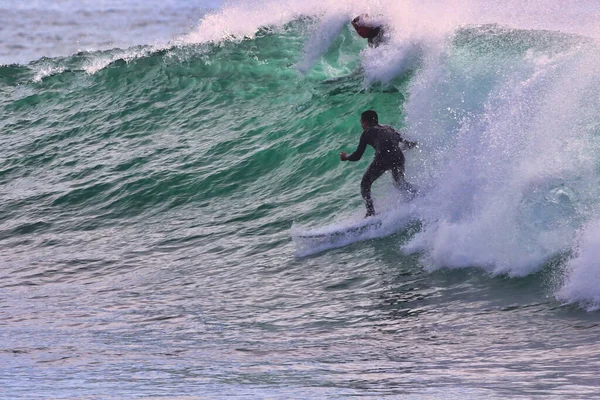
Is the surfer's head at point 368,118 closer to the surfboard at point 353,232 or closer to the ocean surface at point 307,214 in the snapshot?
the ocean surface at point 307,214

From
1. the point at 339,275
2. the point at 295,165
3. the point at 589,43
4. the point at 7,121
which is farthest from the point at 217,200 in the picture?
the point at 7,121

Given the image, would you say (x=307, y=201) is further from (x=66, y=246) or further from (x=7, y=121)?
(x=7, y=121)

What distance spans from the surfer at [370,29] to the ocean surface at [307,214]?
6.7 inches

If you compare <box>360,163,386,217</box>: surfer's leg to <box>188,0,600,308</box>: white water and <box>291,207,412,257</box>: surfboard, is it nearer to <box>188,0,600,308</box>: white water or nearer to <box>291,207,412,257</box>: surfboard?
<box>291,207,412,257</box>: surfboard

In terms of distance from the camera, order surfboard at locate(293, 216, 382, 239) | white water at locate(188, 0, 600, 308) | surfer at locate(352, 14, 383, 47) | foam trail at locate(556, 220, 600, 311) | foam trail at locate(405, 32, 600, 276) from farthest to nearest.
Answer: surfer at locate(352, 14, 383, 47)
surfboard at locate(293, 216, 382, 239)
foam trail at locate(405, 32, 600, 276)
white water at locate(188, 0, 600, 308)
foam trail at locate(556, 220, 600, 311)

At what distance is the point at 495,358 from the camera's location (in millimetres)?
6777

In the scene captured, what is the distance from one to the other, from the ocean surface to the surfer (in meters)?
0.17

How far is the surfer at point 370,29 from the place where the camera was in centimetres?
1479

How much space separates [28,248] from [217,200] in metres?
2.51

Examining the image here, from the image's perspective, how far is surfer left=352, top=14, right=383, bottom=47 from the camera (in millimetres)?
14789

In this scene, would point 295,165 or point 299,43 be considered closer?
point 295,165

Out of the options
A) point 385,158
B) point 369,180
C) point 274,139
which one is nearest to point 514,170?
point 385,158

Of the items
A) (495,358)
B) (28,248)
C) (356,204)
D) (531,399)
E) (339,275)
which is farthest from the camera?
(28,248)

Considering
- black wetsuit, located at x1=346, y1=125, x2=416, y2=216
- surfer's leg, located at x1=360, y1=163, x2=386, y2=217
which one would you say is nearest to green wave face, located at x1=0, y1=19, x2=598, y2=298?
black wetsuit, located at x1=346, y1=125, x2=416, y2=216
